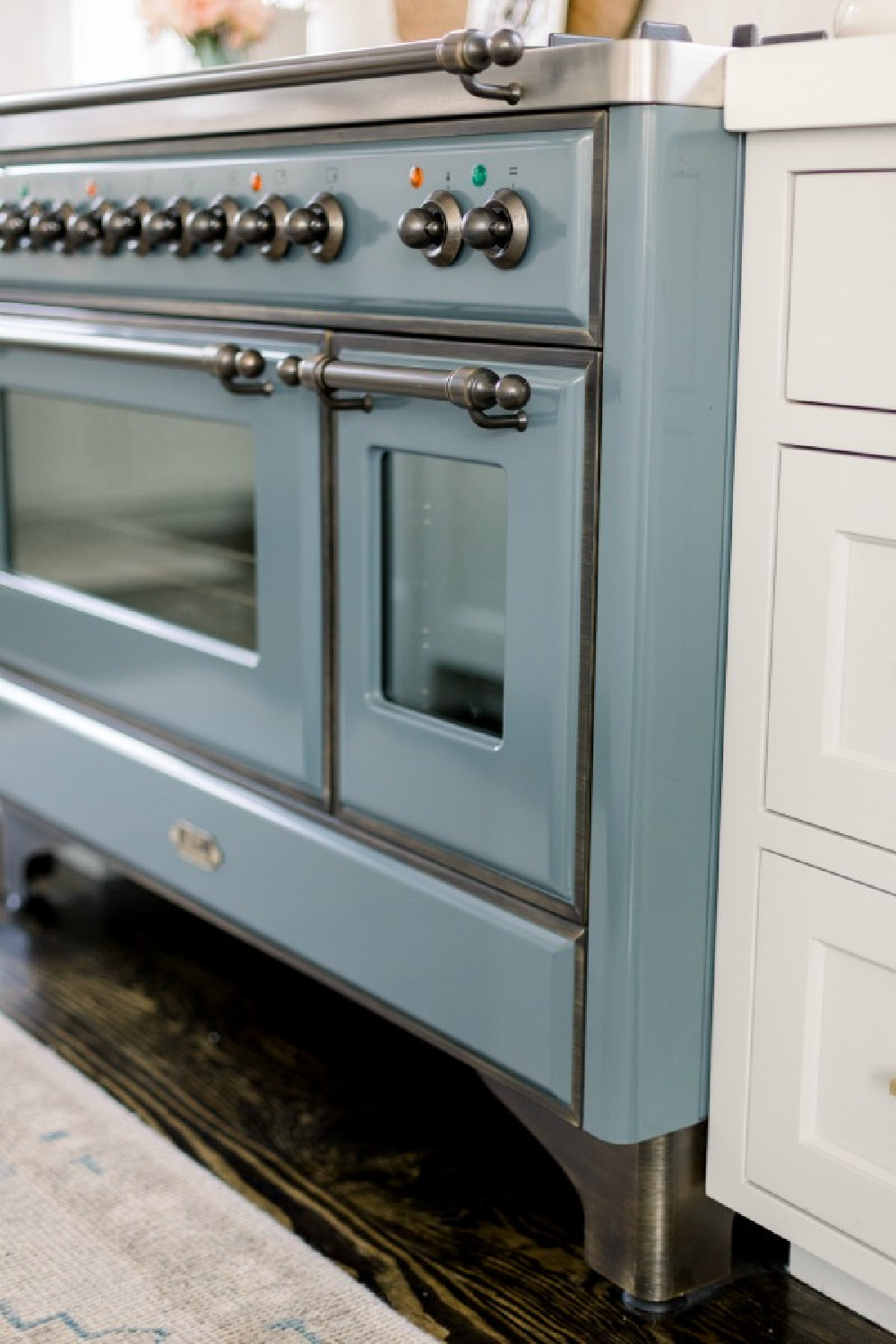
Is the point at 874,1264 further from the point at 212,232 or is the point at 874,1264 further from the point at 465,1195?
the point at 212,232

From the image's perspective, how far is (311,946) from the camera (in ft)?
5.51

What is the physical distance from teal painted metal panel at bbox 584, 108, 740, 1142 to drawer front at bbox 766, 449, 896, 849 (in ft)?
0.21

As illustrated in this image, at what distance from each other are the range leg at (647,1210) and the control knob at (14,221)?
112 cm

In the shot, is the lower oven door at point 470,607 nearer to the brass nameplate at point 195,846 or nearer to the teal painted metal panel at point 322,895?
the teal painted metal panel at point 322,895

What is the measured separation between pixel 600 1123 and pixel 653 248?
71 cm

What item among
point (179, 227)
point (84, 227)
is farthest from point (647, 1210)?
point (84, 227)

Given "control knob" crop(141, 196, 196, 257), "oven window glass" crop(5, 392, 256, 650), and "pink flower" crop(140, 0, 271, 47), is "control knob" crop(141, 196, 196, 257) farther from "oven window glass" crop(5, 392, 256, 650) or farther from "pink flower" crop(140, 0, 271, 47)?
"pink flower" crop(140, 0, 271, 47)

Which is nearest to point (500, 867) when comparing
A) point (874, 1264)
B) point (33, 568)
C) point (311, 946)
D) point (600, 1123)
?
point (600, 1123)

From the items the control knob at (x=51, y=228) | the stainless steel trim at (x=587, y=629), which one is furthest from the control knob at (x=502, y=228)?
the control knob at (x=51, y=228)

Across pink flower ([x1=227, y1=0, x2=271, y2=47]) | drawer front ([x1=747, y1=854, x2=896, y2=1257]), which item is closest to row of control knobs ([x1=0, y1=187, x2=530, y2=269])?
pink flower ([x1=227, y1=0, x2=271, y2=47])

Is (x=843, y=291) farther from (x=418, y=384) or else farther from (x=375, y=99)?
(x=375, y=99)

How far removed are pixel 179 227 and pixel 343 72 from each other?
14.2 inches

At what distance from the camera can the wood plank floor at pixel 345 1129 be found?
143 cm

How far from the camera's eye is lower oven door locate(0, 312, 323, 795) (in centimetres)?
162
